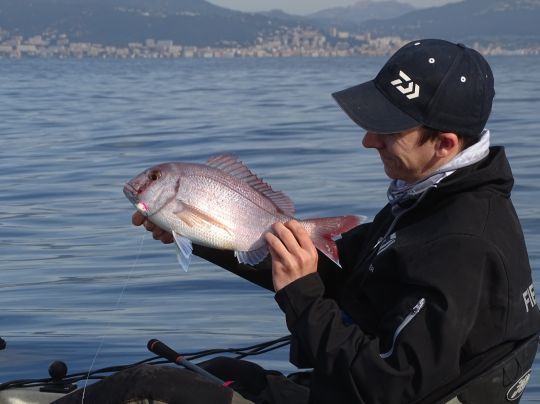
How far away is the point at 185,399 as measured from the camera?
3844mm

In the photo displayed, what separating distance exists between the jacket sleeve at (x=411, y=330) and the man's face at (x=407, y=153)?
15.1 inches

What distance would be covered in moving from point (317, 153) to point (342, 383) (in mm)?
14768

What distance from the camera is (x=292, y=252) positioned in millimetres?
3682

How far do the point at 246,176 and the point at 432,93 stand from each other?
2.23ft

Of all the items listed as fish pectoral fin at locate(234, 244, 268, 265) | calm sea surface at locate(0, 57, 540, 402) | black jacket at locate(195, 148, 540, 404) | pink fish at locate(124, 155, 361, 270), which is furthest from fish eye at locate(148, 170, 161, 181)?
calm sea surface at locate(0, 57, 540, 402)

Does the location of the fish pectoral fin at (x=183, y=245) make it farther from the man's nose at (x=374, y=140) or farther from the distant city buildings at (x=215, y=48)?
the distant city buildings at (x=215, y=48)

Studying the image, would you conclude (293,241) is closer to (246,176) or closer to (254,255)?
(254,255)

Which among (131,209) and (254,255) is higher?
(254,255)

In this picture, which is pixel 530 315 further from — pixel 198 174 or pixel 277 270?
pixel 198 174

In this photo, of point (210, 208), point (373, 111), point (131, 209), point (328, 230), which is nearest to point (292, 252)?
point (328, 230)

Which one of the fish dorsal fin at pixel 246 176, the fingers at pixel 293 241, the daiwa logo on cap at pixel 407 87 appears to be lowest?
the fingers at pixel 293 241

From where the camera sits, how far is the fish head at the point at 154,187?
3.89m

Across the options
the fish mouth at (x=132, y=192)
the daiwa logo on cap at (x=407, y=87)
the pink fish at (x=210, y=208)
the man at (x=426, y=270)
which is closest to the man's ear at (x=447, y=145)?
the man at (x=426, y=270)

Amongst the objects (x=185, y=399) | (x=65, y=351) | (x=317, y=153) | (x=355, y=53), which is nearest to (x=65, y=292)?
(x=65, y=351)
